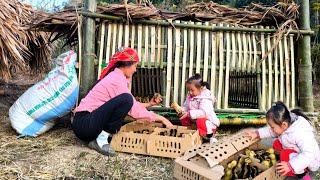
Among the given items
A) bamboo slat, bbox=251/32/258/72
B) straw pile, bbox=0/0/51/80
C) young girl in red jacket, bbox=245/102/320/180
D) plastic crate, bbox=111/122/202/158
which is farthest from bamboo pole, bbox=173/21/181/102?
young girl in red jacket, bbox=245/102/320/180

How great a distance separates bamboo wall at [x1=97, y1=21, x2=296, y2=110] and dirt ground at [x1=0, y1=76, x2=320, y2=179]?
1410 millimetres

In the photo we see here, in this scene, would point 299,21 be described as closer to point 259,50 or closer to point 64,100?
point 259,50

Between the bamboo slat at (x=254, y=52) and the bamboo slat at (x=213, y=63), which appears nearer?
the bamboo slat at (x=213, y=63)

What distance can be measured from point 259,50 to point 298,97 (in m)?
0.94

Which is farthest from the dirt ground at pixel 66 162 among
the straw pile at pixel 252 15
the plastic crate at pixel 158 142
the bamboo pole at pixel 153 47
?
the straw pile at pixel 252 15

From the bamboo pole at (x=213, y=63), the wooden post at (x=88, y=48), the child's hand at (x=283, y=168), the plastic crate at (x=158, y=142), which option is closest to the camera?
the child's hand at (x=283, y=168)

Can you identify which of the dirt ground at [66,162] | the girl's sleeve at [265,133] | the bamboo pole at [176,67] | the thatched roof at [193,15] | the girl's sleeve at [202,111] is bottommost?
the dirt ground at [66,162]

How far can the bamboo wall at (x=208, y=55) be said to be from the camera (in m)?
5.91

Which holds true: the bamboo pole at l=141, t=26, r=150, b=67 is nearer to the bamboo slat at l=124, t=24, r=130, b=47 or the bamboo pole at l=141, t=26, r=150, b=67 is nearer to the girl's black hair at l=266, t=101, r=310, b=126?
the bamboo slat at l=124, t=24, r=130, b=47

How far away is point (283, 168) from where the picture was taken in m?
3.35

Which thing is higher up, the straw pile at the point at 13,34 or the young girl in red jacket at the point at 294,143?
the straw pile at the point at 13,34

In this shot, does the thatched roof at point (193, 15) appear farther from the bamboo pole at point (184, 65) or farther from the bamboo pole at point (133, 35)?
the bamboo pole at point (184, 65)

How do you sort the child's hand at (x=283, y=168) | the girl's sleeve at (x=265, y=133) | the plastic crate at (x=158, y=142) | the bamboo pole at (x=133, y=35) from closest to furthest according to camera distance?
the child's hand at (x=283, y=168) → the girl's sleeve at (x=265, y=133) → the plastic crate at (x=158, y=142) → the bamboo pole at (x=133, y=35)

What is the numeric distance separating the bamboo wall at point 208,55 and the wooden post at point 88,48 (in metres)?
0.12
